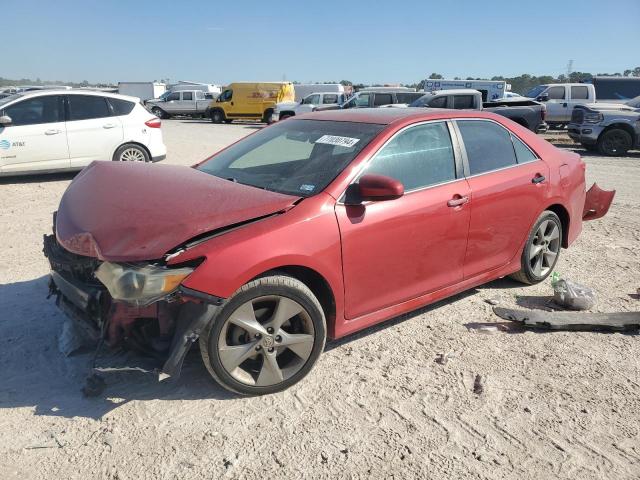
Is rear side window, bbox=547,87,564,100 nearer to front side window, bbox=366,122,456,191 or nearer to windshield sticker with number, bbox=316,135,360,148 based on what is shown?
front side window, bbox=366,122,456,191

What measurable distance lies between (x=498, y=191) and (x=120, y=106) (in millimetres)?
7711

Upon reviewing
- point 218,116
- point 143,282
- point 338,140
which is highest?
point 218,116

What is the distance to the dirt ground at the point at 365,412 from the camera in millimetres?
2523

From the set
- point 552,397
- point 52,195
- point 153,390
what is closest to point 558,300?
point 552,397

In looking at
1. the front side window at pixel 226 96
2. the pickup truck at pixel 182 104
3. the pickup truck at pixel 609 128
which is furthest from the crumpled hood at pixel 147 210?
the pickup truck at pixel 182 104

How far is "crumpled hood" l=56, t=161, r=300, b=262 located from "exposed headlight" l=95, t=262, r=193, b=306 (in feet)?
0.23

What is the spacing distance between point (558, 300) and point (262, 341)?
2704 millimetres

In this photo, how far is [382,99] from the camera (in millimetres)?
21438

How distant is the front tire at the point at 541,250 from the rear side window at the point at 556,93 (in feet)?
65.4

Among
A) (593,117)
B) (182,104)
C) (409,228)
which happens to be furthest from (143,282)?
(182,104)

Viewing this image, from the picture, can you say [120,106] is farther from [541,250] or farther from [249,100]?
[249,100]

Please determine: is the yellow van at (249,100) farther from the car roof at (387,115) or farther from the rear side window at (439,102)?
the car roof at (387,115)

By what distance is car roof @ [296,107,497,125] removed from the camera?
382cm

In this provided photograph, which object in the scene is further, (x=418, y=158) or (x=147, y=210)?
(x=418, y=158)
